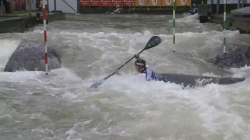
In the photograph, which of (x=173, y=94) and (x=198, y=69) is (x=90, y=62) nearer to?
(x=198, y=69)

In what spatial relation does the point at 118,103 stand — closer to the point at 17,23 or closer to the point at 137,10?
the point at 17,23

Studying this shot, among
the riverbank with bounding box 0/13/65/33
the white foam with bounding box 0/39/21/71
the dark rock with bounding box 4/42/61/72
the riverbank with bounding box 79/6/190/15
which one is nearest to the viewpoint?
the dark rock with bounding box 4/42/61/72

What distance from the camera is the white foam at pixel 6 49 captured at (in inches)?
307

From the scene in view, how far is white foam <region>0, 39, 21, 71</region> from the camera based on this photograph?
25.6ft

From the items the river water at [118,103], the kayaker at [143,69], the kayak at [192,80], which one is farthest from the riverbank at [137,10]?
the kayaker at [143,69]

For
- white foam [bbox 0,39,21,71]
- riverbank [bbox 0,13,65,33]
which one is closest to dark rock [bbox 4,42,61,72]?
white foam [bbox 0,39,21,71]

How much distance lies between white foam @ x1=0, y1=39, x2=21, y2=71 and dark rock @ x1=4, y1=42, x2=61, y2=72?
0.19 meters

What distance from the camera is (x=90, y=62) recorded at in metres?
7.67

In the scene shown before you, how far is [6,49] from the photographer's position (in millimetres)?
8453

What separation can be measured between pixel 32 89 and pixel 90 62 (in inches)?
75.5

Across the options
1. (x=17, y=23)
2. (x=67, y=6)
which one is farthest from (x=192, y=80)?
(x=67, y=6)

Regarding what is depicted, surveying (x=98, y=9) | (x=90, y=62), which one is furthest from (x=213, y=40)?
(x=98, y=9)

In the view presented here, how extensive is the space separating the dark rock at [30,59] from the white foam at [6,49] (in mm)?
188

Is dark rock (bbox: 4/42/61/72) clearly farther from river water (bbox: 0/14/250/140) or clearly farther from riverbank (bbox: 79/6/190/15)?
riverbank (bbox: 79/6/190/15)
